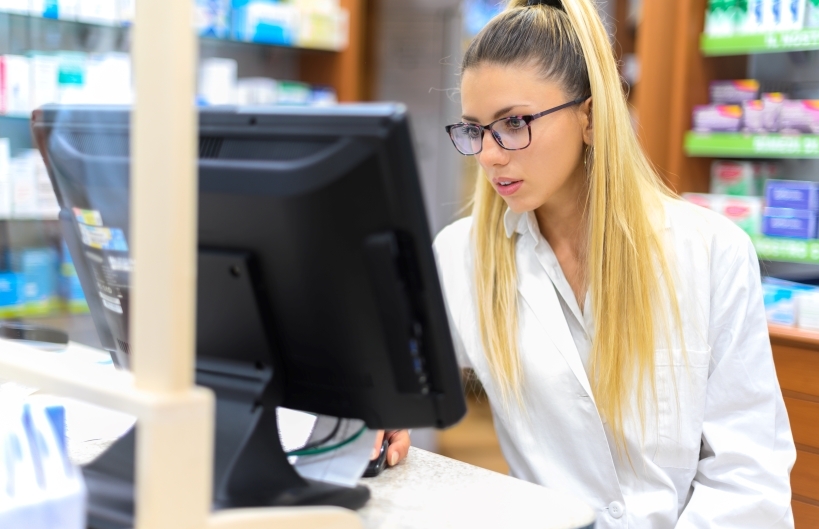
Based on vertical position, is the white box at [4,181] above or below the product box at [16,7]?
below

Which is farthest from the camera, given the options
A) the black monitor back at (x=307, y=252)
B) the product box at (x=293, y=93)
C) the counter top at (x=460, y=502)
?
the product box at (x=293, y=93)

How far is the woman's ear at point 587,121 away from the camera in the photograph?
1.52 m

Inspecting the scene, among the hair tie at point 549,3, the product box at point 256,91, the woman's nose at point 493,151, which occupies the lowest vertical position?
the woman's nose at point 493,151

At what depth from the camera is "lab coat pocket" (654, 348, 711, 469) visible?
4.83ft

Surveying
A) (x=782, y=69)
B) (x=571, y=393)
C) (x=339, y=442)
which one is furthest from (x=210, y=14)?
(x=339, y=442)

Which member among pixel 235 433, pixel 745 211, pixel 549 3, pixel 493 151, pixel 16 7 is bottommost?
pixel 235 433

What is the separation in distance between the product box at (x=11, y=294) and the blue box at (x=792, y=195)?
2.48m

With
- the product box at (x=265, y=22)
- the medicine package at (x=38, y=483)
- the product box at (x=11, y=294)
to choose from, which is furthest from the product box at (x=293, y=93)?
the medicine package at (x=38, y=483)

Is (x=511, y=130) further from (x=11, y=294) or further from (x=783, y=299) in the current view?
(x=11, y=294)

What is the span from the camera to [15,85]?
2.87m

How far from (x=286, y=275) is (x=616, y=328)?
0.72 metres

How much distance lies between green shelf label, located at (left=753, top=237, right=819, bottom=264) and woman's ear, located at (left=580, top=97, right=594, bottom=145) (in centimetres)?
145

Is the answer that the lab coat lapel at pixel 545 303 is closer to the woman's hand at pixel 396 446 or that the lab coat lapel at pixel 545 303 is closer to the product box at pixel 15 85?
the woman's hand at pixel 396 446

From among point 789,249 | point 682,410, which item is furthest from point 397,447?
point 789,249
